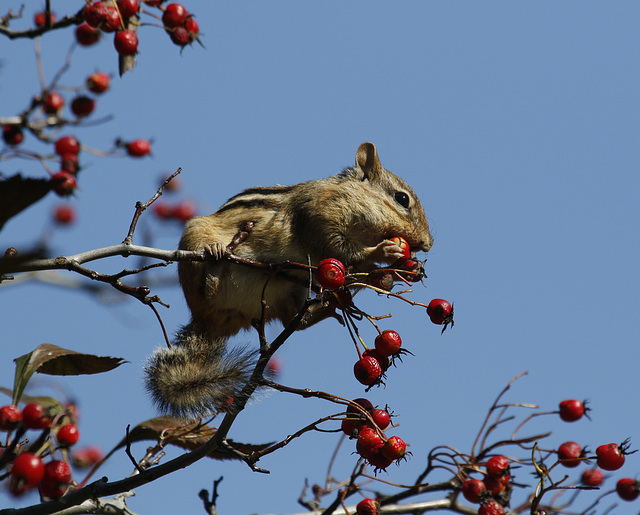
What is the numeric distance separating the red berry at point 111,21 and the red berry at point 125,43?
6 centimetres

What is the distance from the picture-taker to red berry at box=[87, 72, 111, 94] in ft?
20.1

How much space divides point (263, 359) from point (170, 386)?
5.86ft

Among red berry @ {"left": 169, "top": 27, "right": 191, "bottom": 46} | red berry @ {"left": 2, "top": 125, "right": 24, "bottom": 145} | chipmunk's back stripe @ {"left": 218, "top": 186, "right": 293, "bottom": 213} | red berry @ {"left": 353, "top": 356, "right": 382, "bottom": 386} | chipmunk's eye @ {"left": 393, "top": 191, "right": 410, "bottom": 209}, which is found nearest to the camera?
red berry @ {"left": 353, "top": 356, "right": 382, "bottom": 386}

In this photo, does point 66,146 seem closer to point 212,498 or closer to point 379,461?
point 212,498

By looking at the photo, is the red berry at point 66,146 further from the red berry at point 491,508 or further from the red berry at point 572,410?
the red berry at point 572,410

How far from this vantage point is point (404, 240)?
19.1ft

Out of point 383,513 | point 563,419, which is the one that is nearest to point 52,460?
point 383,513

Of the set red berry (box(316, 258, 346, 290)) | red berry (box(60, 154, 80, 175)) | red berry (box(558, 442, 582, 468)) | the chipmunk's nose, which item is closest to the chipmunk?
the chipmunk's nose

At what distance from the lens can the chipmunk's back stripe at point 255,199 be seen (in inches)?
238

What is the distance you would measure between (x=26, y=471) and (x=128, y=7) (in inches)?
129

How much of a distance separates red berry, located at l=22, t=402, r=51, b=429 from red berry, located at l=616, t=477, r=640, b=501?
3.92 metres

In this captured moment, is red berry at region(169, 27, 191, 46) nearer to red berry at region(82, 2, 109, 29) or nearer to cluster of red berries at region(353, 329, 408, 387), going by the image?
red berry at region(82, 2, 109, 29)

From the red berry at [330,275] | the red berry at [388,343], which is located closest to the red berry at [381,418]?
the red berry at [388,343]

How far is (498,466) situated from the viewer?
15.6 feet
